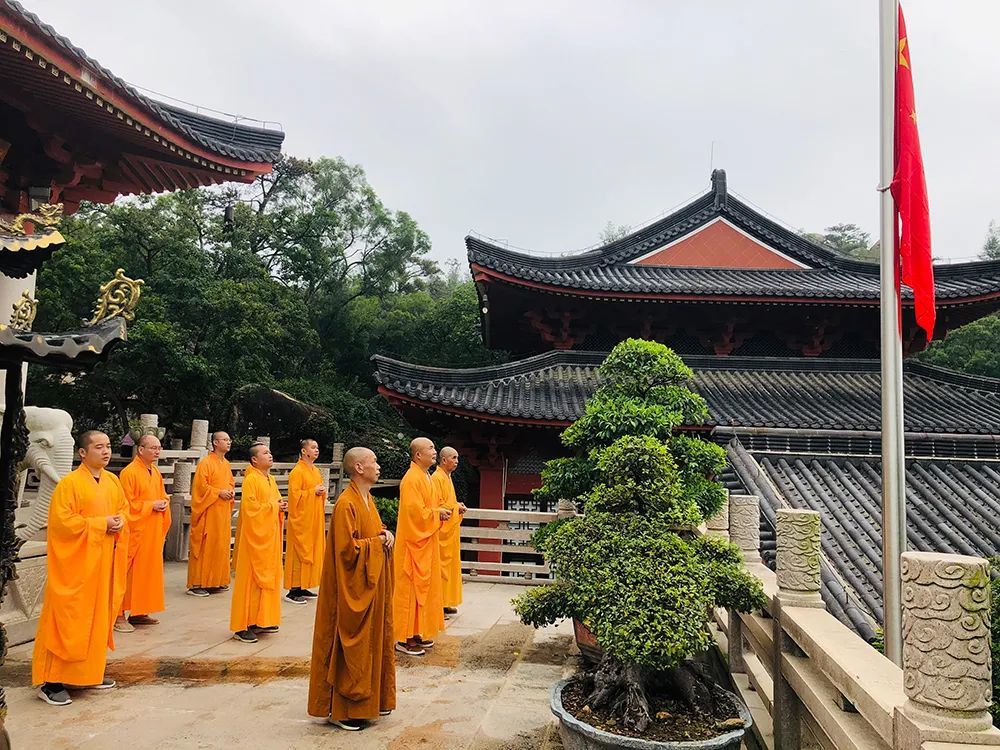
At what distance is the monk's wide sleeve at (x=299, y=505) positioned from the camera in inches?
297

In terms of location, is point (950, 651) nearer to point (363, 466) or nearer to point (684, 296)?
point (363, 466)

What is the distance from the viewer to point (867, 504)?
646 cm

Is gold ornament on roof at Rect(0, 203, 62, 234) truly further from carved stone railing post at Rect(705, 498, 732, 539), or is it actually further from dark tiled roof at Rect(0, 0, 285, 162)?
carved stone railing post at Rect(705, 498, 732, 539)

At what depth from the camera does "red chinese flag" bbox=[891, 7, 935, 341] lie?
13.6 feet

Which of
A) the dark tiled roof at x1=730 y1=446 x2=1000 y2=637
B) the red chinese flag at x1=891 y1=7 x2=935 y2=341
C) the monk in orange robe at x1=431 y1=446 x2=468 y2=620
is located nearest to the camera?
the red chinese flag at x1=891 y1=7 x2=935 y2=341

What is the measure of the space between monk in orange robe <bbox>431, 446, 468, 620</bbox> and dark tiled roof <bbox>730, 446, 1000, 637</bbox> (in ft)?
9.87

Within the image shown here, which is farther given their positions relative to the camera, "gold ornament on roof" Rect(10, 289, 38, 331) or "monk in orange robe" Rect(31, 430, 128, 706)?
"monk in orange robe" Rect(31, 430, 128, 706)

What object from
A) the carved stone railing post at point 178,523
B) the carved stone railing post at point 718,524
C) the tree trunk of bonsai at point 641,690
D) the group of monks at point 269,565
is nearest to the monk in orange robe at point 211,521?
the group of monks at point 269,565

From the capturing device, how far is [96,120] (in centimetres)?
618

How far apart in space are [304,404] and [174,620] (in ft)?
47.7

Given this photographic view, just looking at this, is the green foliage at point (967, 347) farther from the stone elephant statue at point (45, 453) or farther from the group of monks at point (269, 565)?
the stone elephant statue at point (45, 453)

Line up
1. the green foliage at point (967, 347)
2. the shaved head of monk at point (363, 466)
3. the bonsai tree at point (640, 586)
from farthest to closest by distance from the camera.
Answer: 1. the green foliage at point (967, 347)
2. the shaved head of monk at point (363, 466)
3. the bonsai tree at point (640, 586)

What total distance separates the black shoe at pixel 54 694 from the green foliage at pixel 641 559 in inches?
122

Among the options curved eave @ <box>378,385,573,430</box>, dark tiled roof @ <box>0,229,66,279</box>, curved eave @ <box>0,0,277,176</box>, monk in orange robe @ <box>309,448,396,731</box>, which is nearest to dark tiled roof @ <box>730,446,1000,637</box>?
curved eave @ <box>378,385,573,430</box>
